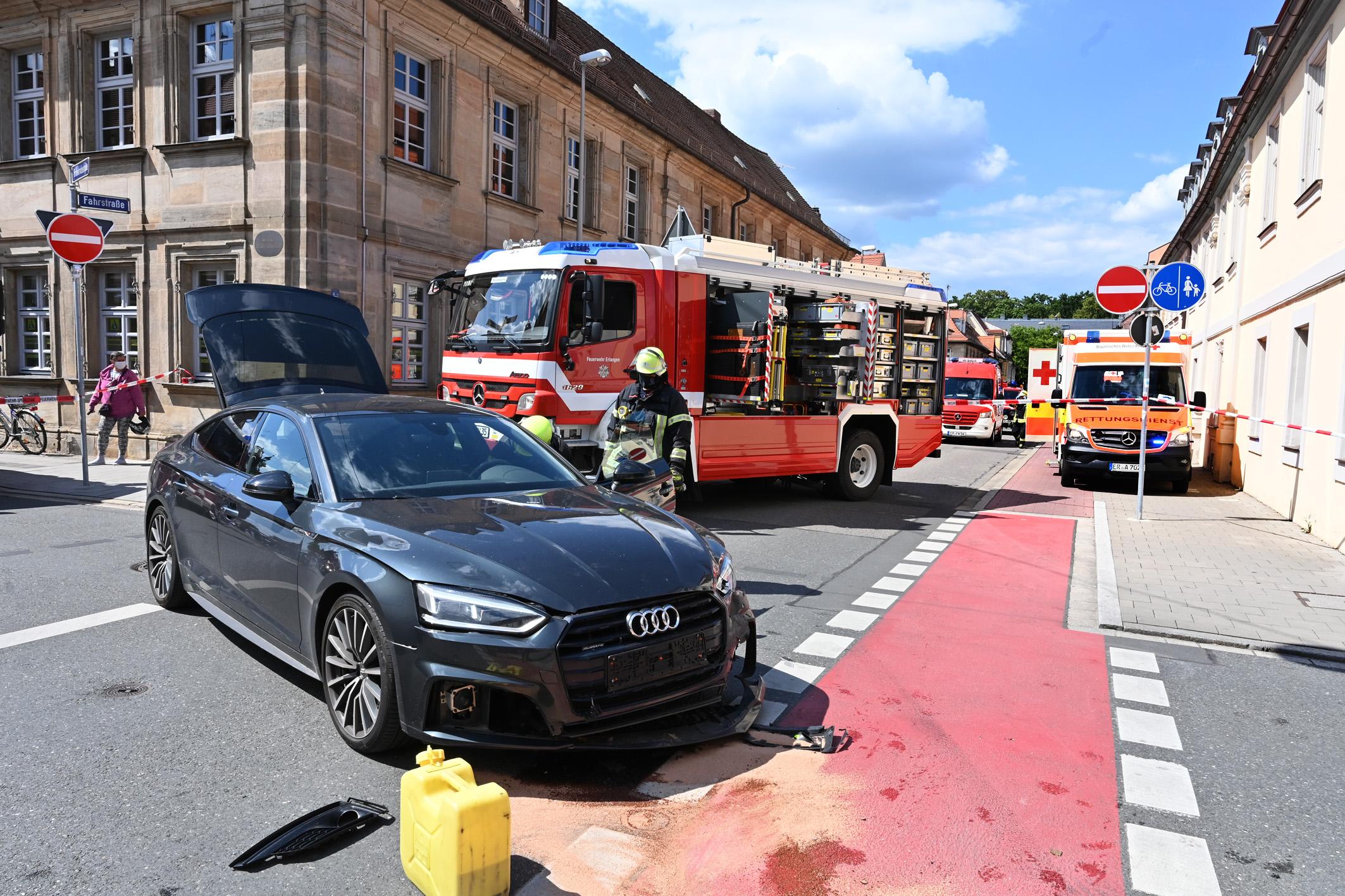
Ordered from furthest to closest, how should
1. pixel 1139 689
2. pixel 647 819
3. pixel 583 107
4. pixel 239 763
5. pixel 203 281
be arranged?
pixel 583 107
pixel 203 281
pixel 1139 689
pixel 239 763
pixel 647 819

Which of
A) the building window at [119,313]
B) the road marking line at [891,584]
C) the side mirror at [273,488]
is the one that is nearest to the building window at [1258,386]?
the road marking line at [891,584]

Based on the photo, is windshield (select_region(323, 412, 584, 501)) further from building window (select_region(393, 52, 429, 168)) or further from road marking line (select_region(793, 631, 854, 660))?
building window (select_region(393, 52, 429, 168))

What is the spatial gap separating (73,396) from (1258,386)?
67.3 ft

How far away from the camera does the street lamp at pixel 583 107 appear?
1750cm

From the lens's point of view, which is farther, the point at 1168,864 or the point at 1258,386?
the point at 1258,386

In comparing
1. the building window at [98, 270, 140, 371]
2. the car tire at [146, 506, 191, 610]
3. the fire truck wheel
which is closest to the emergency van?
the fire truck wheel

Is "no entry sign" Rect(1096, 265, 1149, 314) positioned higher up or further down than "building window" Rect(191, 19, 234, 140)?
further down

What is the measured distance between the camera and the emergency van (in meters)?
28.2

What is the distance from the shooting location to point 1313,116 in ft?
41.2

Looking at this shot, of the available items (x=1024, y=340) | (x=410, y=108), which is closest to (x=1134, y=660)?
(x=410, y=108)

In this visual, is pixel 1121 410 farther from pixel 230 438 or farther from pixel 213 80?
pixel 213 80

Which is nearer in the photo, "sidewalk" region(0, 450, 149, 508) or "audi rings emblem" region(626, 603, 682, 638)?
"audi rings emblem" region(626, 603, 682, 638)

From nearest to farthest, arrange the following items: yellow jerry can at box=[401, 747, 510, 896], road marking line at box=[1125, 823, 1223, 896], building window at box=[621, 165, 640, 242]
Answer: yellow jerry can at box=[401, 747, 510, 896] < road marking line at box=[1125, 823, 1223, 896] < building window at box=[621, 165, 640, 242]

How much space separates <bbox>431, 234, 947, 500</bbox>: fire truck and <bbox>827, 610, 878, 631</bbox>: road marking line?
14.1 ft
